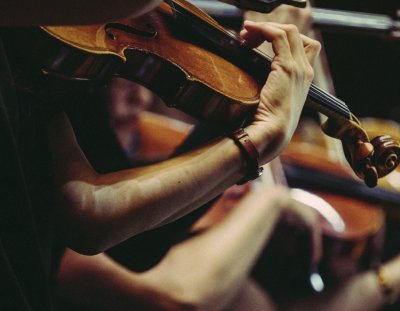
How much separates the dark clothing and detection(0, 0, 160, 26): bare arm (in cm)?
24

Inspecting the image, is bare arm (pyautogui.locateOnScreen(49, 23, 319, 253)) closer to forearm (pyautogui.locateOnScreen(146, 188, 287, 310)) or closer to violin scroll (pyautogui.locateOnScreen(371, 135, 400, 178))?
violin scroll (pyautogui.locateOnScreen(371, 135, 400, 178))

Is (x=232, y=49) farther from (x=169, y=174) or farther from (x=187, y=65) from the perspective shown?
(x=169, y=174)

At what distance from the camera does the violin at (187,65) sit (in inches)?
23.4

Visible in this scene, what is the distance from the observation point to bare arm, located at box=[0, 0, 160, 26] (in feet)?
1.28

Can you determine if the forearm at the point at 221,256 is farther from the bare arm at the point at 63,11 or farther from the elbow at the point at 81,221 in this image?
the bare arm at the point at 63,11

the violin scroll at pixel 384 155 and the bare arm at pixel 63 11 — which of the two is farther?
the violin scroll at pixel 384 155

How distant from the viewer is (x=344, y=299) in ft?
5.45

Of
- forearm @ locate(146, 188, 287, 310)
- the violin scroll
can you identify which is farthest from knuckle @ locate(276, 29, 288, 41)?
forearm @ locate(146, 188, 287, 310)

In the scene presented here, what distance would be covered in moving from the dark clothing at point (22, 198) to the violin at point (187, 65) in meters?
0.09

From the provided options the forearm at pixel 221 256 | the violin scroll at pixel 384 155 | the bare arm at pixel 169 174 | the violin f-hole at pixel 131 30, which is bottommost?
the forearm at pixel 221 256

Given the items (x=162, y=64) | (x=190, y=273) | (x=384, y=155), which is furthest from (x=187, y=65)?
(x=190, y=273)

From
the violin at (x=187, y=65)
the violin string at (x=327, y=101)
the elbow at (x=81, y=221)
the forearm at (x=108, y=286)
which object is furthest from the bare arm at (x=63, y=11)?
the forearm at (x=108, y=286)

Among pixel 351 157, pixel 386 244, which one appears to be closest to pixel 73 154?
pixel 351 157

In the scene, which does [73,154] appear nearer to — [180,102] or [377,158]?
[180,102]
